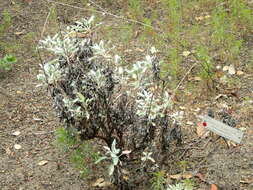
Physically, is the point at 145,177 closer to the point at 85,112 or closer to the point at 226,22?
the point at 85,112

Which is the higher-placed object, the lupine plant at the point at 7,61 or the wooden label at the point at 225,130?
the wooden label at the point at 225,130

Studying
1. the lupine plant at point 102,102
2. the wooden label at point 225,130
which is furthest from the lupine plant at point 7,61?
the wooden label at point 225,130

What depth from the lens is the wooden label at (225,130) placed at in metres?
2.98

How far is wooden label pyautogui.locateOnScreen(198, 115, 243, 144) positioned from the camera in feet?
9.78

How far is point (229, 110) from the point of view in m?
3.91

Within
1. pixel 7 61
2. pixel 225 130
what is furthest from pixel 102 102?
pixel 7 61

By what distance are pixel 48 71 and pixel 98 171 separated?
905mm

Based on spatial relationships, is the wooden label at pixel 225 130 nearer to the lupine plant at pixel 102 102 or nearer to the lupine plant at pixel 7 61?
the lupine plant at pixel 102 102

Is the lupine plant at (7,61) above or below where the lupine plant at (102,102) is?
below

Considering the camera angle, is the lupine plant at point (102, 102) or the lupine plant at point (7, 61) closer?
the lupine plant at point (102, 102)

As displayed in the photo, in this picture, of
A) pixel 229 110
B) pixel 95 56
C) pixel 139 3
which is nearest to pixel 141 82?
pixel 95 56

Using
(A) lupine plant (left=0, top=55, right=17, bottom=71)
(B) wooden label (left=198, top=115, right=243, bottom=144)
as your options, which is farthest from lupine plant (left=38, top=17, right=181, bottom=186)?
(A) lupine plant (left=0, top=55, right=17, bottom=71)

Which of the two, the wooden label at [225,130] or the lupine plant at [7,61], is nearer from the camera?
the wooden label at [225,130]

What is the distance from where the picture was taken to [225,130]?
9.95 feet
